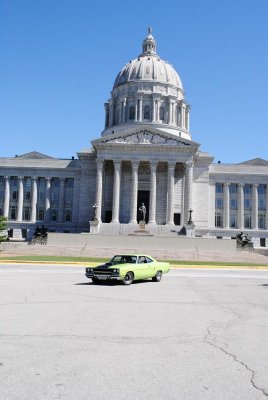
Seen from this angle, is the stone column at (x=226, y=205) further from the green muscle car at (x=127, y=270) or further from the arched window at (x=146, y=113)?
the green muscle car at (x=127, y=270)

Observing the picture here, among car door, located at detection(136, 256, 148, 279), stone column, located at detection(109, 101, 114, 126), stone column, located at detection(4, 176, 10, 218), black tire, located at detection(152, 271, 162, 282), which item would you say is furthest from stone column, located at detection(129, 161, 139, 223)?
car door, located at detection(136, 256, 148, 279)

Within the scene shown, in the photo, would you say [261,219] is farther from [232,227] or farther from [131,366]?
[131,366]

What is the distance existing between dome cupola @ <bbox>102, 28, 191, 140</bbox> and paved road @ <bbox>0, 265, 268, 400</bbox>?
82.0 meters

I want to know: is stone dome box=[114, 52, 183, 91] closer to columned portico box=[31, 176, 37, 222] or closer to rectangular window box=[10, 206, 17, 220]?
columned portico box=[31, 176, 37, 222]

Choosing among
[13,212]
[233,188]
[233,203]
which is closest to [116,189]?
[13,212]

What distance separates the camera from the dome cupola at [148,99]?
96000 mm

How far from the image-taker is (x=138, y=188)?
268 ft

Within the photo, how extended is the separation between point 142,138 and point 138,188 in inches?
367

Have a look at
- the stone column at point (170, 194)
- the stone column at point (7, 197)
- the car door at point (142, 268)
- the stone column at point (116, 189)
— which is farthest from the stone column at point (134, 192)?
the car door at point (142, 268)

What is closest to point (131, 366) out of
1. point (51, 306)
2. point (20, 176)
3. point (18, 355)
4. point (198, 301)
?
point (18, 355)

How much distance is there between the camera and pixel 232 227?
85438 millimetres

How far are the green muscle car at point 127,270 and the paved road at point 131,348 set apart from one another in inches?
205

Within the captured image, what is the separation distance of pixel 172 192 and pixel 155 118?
Answer: 25.3 meters

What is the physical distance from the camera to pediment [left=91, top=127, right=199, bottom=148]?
76.8m
